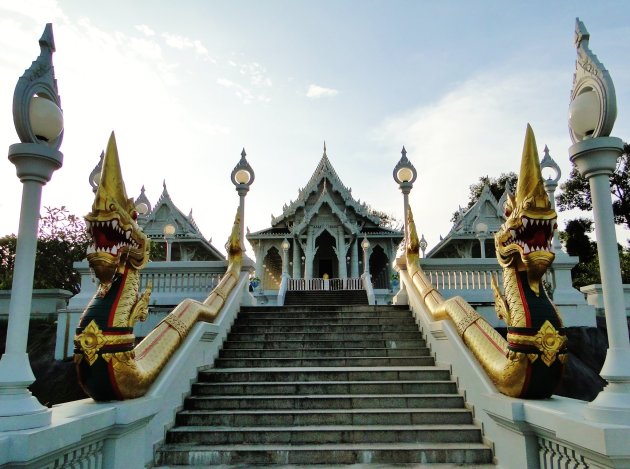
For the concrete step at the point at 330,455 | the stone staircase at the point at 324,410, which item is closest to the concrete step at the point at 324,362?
the stone staircase at the point at 324,410

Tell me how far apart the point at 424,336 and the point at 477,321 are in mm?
2100

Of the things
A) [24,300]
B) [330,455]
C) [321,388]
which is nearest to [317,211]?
[321,388]

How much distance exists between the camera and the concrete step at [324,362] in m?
6.61

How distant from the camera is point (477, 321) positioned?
17.3ft

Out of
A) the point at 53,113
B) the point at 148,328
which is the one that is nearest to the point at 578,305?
the point at 148,328

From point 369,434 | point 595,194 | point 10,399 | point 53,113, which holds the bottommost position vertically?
point 369,434

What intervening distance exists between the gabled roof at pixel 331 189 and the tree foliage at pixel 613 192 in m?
12.2

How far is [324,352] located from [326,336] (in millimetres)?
614

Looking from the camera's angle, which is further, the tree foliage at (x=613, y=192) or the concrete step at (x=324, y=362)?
the tree foliage at (x=613, y=192)

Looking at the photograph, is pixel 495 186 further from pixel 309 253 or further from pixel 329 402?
pixel 329 402

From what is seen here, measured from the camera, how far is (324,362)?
22.0 feet

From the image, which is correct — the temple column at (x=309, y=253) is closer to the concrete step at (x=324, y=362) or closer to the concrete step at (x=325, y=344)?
the concrete step at (x=325, y=344)

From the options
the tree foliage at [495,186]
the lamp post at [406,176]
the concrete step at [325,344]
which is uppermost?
the tree foliage at [495,186]

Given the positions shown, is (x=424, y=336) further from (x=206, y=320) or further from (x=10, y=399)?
(x=10, y=399)
